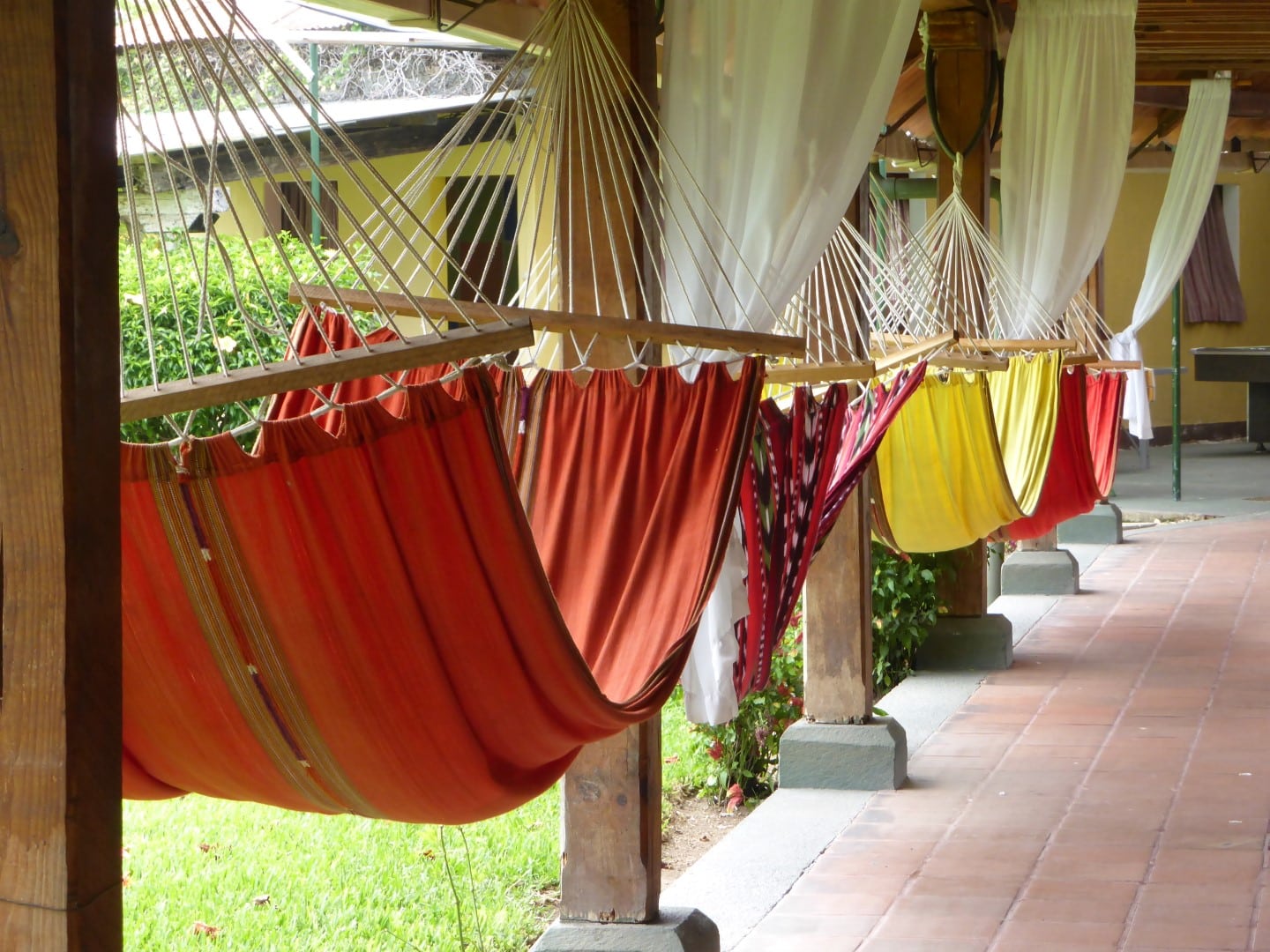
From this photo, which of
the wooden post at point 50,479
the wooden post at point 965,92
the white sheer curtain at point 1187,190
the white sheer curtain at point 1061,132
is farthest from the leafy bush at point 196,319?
the white sheer curtain at point 1187,190

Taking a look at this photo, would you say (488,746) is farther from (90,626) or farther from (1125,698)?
(1125,698)

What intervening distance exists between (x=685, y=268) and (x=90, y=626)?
140 centimetres

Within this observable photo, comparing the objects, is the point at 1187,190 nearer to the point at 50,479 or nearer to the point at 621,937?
the point at 621,937

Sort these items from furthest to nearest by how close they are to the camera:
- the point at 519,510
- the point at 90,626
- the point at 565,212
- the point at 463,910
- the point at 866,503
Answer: the point at 866,503, the point at 463,910, the point at 565,212, the point at 519,510, the point at 90,626

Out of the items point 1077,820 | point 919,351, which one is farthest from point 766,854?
point 919,351

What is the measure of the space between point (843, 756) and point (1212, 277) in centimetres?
885

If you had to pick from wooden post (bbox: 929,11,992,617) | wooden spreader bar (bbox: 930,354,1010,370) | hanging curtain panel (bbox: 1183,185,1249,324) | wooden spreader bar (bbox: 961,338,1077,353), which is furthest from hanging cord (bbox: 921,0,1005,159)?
hanging curtain panel (bbox: 1183,185,1249,324)

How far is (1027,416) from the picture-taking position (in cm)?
429

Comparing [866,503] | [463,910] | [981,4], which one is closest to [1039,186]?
[981,4]

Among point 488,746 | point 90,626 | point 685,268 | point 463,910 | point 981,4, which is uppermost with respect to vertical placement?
point 981,4

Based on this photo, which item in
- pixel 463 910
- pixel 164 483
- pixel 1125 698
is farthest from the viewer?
pixel 1125 698

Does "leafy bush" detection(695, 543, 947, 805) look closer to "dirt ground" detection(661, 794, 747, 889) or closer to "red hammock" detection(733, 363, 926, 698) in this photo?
"dirt ground" detection(661, 794, 747, 889)

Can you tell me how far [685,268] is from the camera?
7.80ft

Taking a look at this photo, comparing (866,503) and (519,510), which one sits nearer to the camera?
(519,510)
